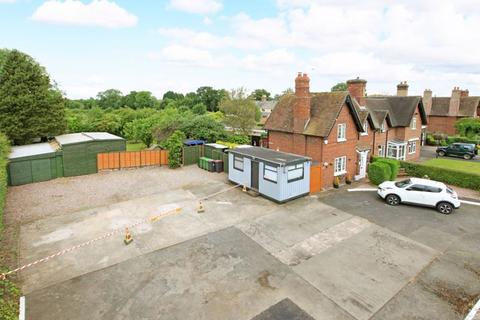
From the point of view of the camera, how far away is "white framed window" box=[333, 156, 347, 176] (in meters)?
21.6

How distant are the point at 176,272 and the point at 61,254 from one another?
202 inches

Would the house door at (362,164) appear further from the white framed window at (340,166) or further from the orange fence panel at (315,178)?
the orange fence panel at (315,178)

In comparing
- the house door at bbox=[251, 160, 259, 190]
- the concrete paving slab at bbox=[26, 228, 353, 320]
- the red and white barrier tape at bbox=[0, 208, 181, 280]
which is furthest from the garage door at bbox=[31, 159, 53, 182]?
the house door at bbox=[251, 160, 259, 190]

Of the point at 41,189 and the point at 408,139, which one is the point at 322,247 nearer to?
the point at 41,189

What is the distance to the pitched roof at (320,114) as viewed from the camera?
2039cm

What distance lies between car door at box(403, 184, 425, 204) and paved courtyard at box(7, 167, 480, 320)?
554 mm

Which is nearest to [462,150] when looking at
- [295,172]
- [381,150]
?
[381,150]

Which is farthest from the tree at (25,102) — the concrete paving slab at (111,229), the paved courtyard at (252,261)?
the concrete paving slab at (111,229)

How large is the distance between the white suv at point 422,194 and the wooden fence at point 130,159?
19453mm

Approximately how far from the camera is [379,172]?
2120 cm

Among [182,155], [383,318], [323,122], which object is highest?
[323,122]

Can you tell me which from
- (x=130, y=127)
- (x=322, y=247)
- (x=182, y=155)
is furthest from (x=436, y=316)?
(x=130, y=127)

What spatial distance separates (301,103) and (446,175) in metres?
12.7

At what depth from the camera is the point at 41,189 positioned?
65.5 feet
